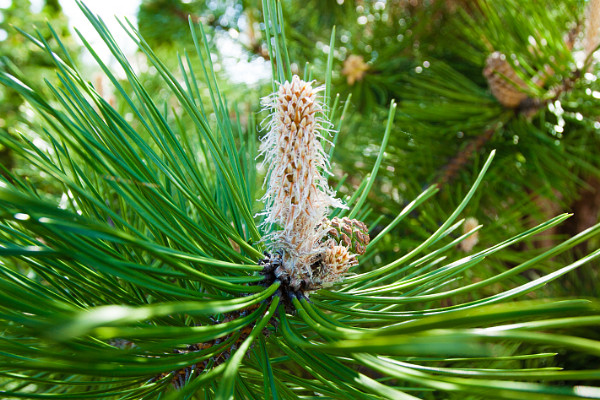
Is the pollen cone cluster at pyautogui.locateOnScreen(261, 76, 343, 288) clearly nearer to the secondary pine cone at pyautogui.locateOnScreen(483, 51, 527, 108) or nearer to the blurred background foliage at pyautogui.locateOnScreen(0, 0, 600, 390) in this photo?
the blurred background foliage at pyautogui.locateOnScreen(0, 0, 600, 390)

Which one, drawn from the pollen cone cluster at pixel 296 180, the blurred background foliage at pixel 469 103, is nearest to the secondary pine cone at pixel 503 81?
the blurred background foliage at pixel 469 103

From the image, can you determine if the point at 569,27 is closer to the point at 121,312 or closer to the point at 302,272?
the point at 302,272

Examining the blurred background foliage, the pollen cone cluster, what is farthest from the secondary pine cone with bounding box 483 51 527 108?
the pollen cone cluster

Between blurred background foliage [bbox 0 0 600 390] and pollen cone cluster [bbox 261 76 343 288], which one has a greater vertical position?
blurred background foliage [bbox 0 0 600 390]

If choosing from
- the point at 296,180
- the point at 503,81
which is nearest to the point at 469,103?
the point at 503,81

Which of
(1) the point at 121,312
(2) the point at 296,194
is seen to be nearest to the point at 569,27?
(2) the point at 296,194

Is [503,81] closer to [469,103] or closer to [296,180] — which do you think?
[469,103]
